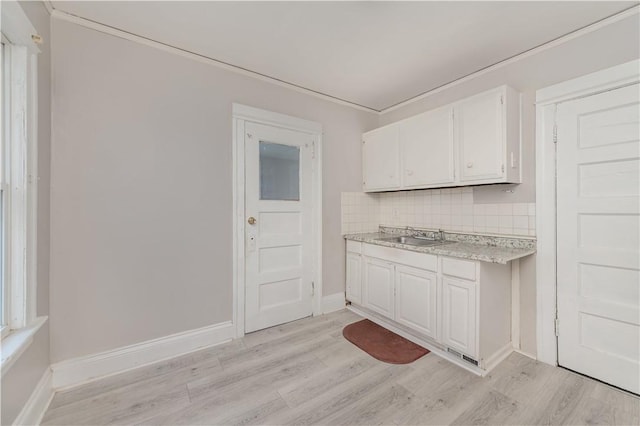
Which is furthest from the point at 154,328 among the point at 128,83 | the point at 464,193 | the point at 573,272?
the point at 573,272

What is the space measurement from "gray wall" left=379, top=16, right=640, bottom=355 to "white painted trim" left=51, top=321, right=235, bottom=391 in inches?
101

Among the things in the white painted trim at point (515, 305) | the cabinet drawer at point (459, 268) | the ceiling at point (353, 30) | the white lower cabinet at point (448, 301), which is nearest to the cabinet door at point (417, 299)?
the white lower cabinet at point (448, 301)

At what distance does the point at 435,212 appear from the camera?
9.27 feet

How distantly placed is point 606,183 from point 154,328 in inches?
136

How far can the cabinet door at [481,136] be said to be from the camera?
205 cm

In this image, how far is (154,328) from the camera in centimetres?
207

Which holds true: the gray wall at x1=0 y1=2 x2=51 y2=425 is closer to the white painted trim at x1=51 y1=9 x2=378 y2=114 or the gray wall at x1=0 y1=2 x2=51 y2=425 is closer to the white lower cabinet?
the white painted trim at x1=51 y1=9 x2=378 y2=114

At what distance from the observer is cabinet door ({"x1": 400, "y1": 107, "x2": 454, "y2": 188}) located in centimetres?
240

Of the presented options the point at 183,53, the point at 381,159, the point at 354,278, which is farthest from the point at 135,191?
the point at 381,159

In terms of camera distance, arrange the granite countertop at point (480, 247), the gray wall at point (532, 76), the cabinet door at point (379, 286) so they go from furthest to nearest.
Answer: the cabinet door at point (379, 286)
the granite countertop at point (480, 247)
the gray wall at point (532, 76)

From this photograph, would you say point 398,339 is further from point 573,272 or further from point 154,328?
point 154,328

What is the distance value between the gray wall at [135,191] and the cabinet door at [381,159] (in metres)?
1.40

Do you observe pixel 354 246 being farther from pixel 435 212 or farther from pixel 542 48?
pixel 542 48

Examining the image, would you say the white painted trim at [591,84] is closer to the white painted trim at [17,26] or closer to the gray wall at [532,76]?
the gray wall at [532,76]
